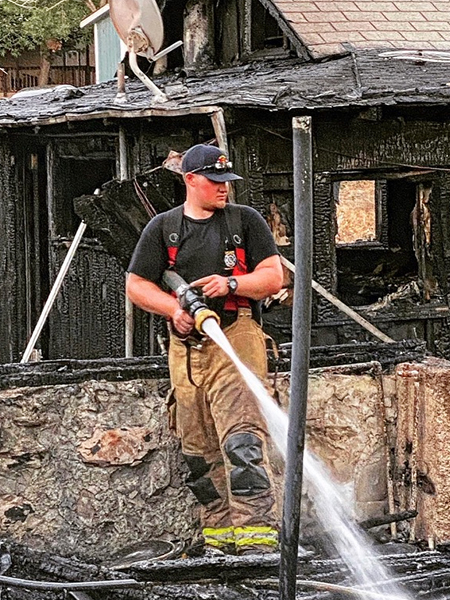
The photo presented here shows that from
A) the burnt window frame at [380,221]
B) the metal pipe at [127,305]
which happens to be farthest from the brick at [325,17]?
the metal pipe at [127,305]

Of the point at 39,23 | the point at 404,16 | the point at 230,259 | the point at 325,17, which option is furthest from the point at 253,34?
the point at 39,23

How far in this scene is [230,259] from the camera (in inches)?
236

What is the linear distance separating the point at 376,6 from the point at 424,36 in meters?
0.82

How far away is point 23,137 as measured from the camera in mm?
13391

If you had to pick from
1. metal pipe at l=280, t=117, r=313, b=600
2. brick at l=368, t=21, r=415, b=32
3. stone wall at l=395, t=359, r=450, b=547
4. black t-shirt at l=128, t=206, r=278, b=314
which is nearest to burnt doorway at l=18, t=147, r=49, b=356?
brick at l=368, t=21, r=415, b=32

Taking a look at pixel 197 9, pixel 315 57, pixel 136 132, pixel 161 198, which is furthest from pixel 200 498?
pixel 197 9

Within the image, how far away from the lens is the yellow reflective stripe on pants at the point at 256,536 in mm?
5711

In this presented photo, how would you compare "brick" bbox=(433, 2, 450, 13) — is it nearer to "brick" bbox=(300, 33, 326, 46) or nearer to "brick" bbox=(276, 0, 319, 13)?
"brick" bbox=(276, 0, 319, 13)

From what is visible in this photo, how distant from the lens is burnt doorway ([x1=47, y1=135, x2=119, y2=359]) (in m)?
12.6

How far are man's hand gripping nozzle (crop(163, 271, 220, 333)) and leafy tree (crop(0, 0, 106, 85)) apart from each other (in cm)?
2260

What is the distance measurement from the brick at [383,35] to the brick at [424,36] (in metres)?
0.12

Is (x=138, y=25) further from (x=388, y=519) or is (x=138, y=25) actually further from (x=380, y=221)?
(x=388, y=519)

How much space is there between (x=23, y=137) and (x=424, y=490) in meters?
8.12

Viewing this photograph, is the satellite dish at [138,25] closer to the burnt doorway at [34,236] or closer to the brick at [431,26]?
the burnt doorway at [34,236]
